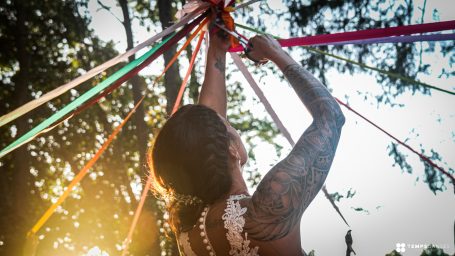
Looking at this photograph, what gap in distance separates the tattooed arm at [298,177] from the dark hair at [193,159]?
310 mm

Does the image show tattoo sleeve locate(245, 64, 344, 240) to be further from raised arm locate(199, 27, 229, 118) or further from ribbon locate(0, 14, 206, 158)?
ribbon locate(0, 14, 206, 158)

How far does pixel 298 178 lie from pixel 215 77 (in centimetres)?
163

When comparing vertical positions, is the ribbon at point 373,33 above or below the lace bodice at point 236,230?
above

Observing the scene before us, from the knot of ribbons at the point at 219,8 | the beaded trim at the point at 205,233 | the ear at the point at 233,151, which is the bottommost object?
the beaded trim at the point at 205,233

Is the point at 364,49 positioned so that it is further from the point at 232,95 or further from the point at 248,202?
the point at 248,202

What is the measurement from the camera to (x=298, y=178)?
1.62 m

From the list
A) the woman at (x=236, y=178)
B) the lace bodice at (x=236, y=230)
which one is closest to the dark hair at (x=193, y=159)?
the woman at (x=236, y=178)

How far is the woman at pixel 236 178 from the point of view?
164 centimetres

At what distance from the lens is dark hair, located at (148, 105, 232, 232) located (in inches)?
77.5

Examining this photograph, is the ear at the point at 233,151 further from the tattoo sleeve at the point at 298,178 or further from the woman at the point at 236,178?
the tattoo sleeve at the point at 298,178

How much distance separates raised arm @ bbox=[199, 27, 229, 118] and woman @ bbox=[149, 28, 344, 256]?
0.79m

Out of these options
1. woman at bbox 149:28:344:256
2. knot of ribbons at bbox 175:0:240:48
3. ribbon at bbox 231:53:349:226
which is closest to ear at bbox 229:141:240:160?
woman at bbox 149:28:344:256

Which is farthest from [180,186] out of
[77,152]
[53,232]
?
[53,232]

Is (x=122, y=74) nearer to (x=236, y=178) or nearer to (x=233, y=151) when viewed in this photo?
(x=233, y=151)
